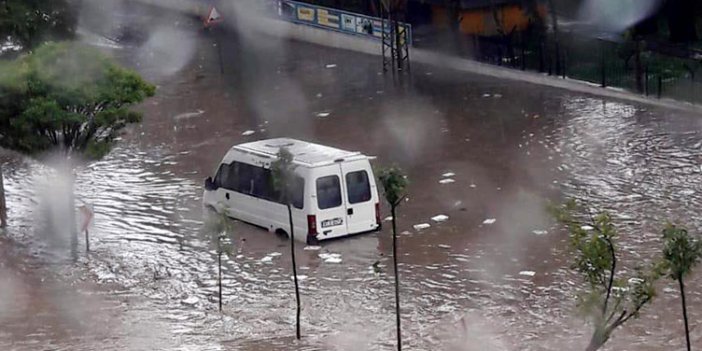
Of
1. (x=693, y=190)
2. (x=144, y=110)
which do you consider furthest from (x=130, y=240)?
(x=144, y=110)

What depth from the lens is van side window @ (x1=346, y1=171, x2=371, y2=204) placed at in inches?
746

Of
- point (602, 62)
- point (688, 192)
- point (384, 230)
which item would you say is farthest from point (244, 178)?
point (602, 62)

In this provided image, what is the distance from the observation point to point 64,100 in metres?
18.4

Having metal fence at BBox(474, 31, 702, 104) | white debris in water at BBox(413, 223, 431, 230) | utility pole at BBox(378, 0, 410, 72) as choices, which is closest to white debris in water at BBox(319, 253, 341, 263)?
white debris in water at BBox(413, 223, 431, 230)

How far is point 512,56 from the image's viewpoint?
108ft

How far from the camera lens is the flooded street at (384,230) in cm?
1530

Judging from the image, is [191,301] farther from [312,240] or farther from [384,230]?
[384,230]

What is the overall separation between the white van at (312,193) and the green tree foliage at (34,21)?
5068 mm

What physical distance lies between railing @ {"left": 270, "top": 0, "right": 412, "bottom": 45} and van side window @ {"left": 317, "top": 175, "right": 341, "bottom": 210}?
52.3 feet

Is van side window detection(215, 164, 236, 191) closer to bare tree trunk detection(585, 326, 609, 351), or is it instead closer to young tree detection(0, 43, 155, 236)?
young tree detection(0, 43, 155, 236)

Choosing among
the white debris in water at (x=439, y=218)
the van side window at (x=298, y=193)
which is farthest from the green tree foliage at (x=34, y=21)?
the white debris in water at (x=439, y=218)

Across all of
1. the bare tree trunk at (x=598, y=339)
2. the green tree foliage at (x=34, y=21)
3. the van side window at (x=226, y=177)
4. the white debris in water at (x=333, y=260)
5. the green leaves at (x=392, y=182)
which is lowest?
the white debris in water at (x=333, y=260)

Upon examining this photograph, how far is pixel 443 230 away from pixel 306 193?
219 cm

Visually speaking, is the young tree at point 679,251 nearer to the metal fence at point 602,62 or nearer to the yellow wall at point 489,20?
the metal fence at point 602,62
